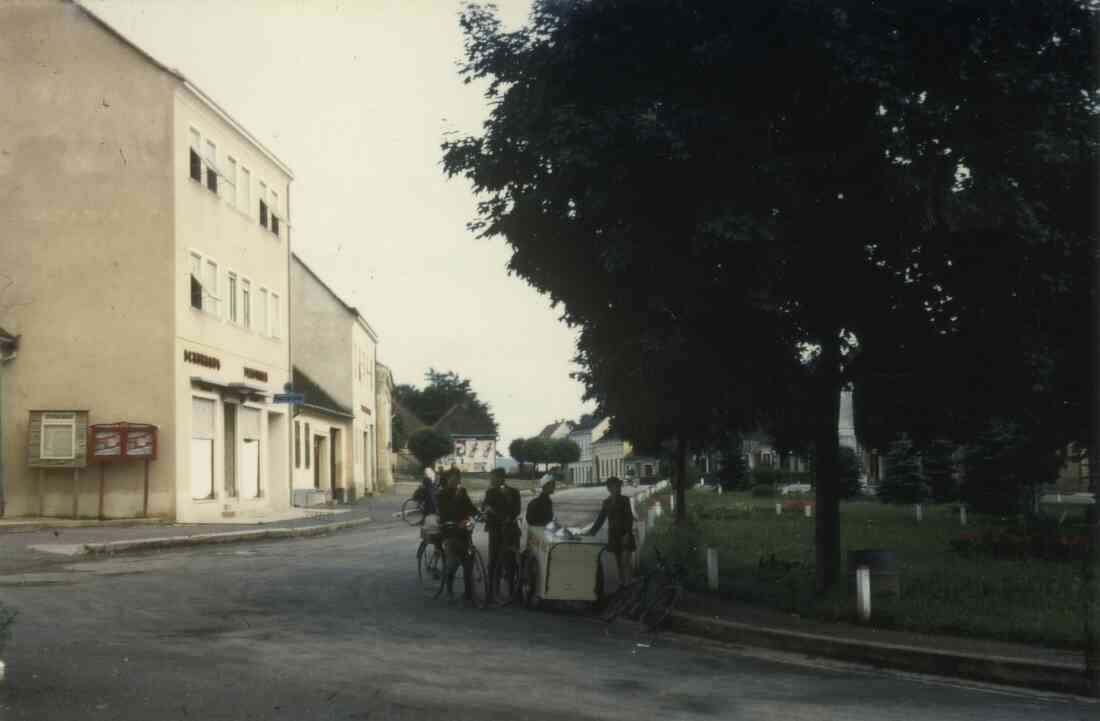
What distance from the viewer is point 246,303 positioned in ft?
125

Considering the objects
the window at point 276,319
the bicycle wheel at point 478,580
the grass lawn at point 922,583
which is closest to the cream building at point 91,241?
the window at point 276,319

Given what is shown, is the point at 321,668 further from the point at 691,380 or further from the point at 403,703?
the point at 691,380

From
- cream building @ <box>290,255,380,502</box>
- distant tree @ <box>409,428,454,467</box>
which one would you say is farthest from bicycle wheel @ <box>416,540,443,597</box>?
distant tree @ <box>409,428,454,467</box>

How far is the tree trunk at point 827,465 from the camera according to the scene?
16.2m

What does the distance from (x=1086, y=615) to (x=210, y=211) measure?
25.4 m

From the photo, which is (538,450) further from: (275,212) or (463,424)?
(275,212)

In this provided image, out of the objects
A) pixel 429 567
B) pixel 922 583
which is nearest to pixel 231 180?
pixel 429 567

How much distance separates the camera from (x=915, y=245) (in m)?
15.2

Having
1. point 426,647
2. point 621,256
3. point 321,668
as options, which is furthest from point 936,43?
point 321,668

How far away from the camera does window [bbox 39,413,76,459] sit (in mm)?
30438

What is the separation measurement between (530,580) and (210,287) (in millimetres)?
20156

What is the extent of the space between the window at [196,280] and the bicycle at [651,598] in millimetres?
20208

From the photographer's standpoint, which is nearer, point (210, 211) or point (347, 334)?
point (210, 211)

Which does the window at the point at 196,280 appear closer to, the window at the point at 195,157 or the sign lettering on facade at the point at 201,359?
the sign lettering on facade at the point at 201,359
